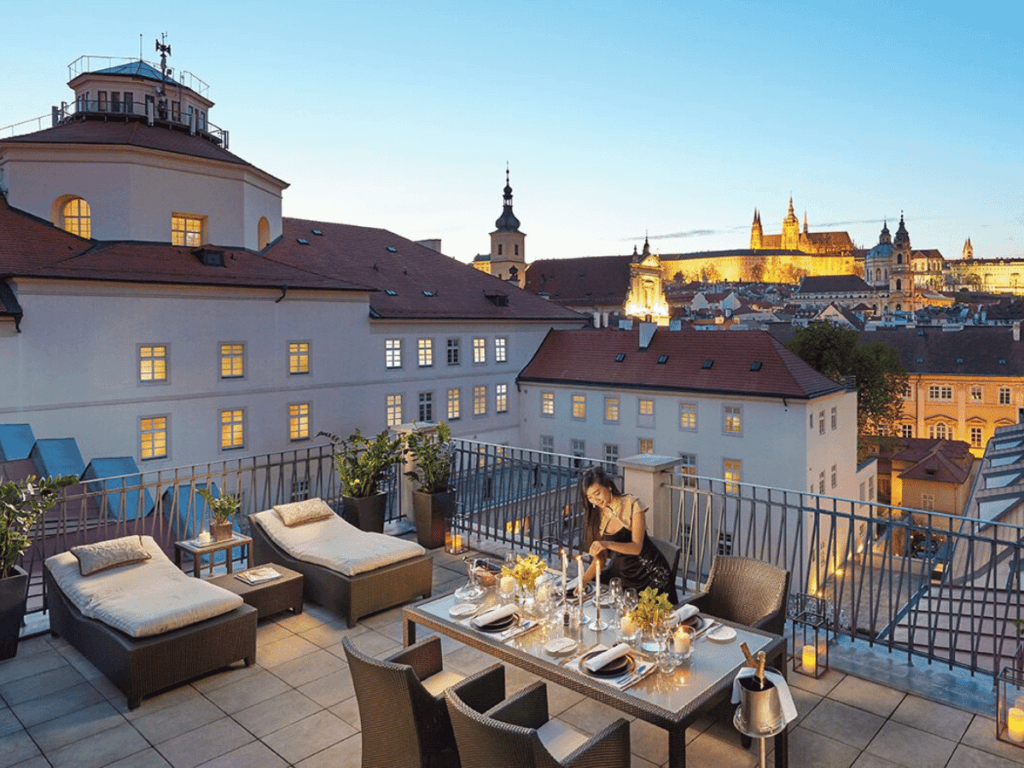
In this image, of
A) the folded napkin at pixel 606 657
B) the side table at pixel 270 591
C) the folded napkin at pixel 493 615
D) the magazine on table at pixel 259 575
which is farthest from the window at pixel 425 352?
the folded napkin at pixel 606 657

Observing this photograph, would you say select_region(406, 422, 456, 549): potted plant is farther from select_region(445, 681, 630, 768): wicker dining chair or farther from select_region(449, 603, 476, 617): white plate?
select_region(445, 681, 630, 768): wicker dining chair

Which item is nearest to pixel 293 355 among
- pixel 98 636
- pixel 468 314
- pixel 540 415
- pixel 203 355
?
pixel 203 355

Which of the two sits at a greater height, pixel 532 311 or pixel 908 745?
pixel 532 311

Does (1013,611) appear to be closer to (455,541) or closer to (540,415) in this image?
(455,541)

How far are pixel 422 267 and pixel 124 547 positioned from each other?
33444 millimetres

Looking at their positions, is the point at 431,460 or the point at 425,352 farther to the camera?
the point at 425,352

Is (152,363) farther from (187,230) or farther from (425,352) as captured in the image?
(425,352)

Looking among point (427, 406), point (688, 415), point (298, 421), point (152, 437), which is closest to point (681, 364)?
point (688, 415)

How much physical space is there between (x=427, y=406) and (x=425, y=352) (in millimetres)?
2626

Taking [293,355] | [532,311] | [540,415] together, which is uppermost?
[532,311]

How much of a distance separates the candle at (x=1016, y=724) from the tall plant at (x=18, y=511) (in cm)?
699

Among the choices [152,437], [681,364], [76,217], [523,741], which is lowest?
[152,437]

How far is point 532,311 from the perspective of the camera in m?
40.5

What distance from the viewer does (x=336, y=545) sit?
7121mm
